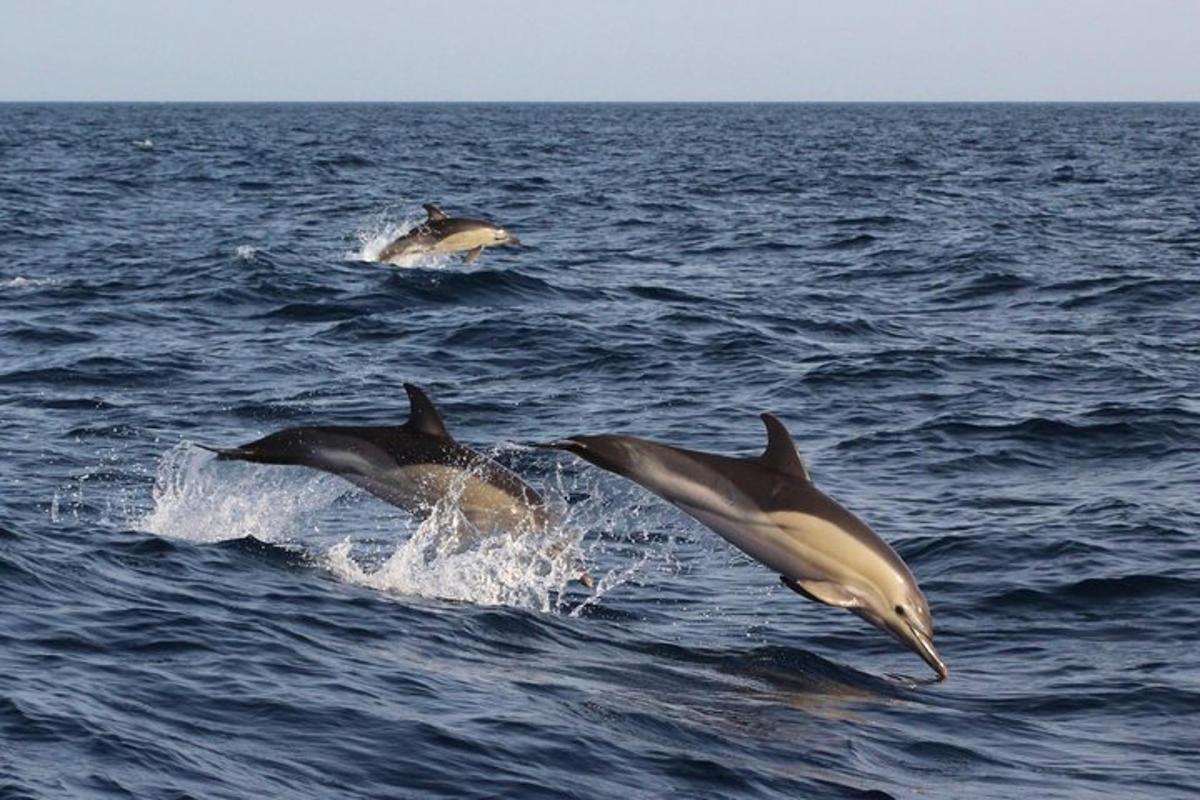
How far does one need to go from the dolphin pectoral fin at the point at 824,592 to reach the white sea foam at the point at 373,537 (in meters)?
1.99

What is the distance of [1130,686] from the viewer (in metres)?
10.0

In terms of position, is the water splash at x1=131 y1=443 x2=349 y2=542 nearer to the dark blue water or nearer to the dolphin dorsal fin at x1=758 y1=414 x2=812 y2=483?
the dark blue water

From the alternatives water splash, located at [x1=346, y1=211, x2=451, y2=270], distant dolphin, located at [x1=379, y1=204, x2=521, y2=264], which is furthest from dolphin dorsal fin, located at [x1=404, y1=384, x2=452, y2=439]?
water splash, located at [x1=346, y1=211, x2=451, y2=270]

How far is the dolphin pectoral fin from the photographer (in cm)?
965

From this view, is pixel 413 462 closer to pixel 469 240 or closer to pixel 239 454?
pixel 239 454

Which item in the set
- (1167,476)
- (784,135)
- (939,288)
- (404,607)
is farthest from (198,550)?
(784,135)

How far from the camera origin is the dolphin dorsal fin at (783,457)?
32.1 feet

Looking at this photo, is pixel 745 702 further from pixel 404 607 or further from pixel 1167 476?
pixel 1167 476

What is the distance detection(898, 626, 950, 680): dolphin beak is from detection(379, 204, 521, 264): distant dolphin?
1729 cm

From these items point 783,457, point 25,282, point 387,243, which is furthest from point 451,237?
point 783,457

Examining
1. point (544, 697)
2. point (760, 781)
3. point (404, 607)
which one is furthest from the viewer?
point (404, 607)

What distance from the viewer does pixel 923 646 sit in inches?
393

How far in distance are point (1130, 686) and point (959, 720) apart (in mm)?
1145

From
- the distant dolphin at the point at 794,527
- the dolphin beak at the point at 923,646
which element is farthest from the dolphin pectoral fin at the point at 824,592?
the dolphin beak at the point at 923,646
